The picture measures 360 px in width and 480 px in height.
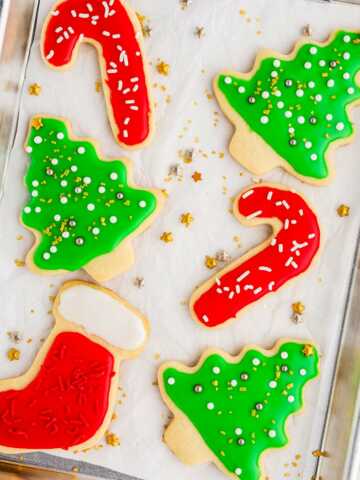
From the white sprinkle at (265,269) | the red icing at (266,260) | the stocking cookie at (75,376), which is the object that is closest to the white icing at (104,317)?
the stocking cookie at (75,376)

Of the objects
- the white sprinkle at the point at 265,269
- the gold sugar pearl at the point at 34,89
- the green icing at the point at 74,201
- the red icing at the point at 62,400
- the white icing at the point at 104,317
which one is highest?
the gold sugar pearl at the point at 34,89

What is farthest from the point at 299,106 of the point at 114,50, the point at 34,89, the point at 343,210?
the point at 34,89

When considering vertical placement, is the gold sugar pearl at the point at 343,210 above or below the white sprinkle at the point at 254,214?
above

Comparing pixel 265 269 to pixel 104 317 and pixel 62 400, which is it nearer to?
pixel 104 317

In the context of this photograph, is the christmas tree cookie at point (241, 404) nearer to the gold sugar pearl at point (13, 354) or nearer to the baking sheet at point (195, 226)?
the baking sheet at point (195, 226)

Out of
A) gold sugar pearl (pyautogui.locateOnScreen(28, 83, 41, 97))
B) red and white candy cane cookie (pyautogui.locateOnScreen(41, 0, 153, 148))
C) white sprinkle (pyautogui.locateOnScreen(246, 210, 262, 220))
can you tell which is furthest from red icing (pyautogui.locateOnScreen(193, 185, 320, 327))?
gold sugar pearl (pyautogui.locateOnScreen(28, 83, 41, 97))
